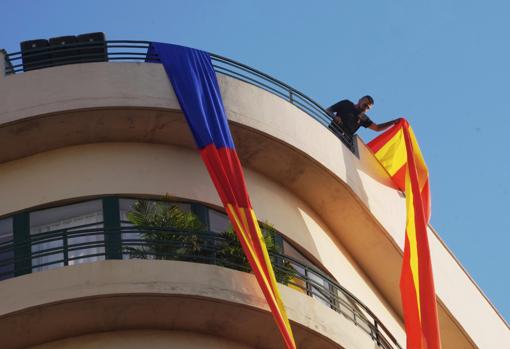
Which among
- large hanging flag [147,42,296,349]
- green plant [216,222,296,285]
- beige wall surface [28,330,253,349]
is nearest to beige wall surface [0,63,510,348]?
large hanging flag [147,42,296,349]

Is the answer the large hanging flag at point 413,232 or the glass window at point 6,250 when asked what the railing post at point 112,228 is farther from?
the large hanging flag at point 413,232

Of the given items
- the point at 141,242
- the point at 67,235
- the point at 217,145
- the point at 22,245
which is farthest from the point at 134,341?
the point at 217,145

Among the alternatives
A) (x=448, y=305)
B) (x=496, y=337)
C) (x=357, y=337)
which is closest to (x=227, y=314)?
(x=357, y=337)

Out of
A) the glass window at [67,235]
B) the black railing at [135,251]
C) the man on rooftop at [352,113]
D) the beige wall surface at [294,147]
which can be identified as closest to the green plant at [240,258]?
the black railing at [135,251]

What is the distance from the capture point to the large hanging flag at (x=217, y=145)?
989 inches

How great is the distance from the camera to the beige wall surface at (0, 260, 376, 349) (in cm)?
2459

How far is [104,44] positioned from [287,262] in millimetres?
5733

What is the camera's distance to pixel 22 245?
86.2ft

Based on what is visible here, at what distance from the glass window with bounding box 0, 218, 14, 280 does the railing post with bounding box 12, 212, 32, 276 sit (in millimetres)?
85

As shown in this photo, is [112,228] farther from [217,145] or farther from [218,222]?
[217,145]

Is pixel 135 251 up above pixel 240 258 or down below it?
below

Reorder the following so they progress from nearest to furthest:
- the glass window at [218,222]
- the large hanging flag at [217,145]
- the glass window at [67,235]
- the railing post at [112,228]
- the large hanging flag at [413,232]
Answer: the large hanging flag at [217,145], the glass window at [67,235], the railing post at [112,228], the glass window at [218,222], the large hanging flag at [413,232]

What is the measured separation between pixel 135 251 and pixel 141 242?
0.87ft

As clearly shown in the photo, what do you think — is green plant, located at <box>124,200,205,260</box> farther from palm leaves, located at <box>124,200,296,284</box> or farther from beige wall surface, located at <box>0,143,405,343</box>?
beige wall surface, located at <box>0,143,405,343</box>
